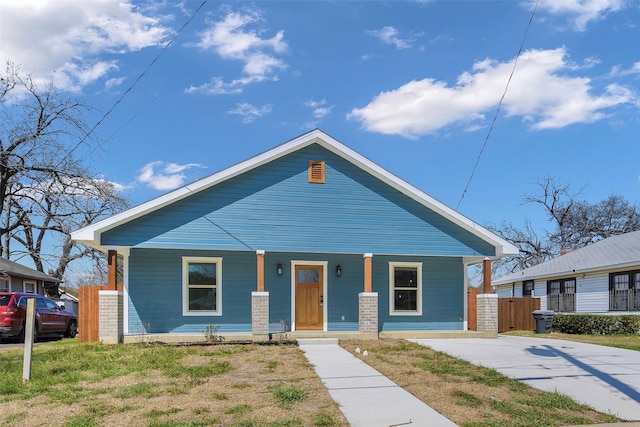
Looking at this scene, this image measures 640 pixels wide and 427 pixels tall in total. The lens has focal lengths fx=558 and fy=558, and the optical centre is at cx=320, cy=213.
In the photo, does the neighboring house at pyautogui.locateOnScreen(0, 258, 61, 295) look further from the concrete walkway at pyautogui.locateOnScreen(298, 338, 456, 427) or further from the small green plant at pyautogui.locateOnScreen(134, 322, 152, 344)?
the concrete walkway at pyautogui.locateOnScreen(298, 338, 456, 427)

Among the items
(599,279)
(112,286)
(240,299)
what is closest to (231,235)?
(240,299)

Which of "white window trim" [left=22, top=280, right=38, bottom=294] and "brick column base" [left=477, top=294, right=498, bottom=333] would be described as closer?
"brick column base" [left=477, top=294, right=498, bottom=333]

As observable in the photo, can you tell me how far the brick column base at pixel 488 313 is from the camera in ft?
57.2

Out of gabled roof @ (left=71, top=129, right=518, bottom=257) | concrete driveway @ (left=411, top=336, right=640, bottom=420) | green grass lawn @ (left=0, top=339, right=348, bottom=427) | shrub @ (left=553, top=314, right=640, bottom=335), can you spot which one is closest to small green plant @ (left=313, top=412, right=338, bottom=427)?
green grass lawn @ (left=0, top=339, right=348, bottom=427)

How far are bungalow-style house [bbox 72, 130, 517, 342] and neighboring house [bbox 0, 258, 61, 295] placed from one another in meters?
12.2

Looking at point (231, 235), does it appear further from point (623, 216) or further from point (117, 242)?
point (623, 216)

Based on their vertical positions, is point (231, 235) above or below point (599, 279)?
above

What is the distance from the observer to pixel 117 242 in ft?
48.9

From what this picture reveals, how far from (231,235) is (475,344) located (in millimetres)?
7392

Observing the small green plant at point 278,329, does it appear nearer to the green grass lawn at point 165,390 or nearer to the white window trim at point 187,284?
the white window trim at point 187,284

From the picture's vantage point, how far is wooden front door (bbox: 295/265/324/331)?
17312mm

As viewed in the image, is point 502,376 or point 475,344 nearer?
point 502,376

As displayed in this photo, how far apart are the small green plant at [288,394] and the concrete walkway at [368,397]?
0.51 m

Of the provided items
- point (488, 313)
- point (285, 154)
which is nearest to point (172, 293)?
point (285, 154)
